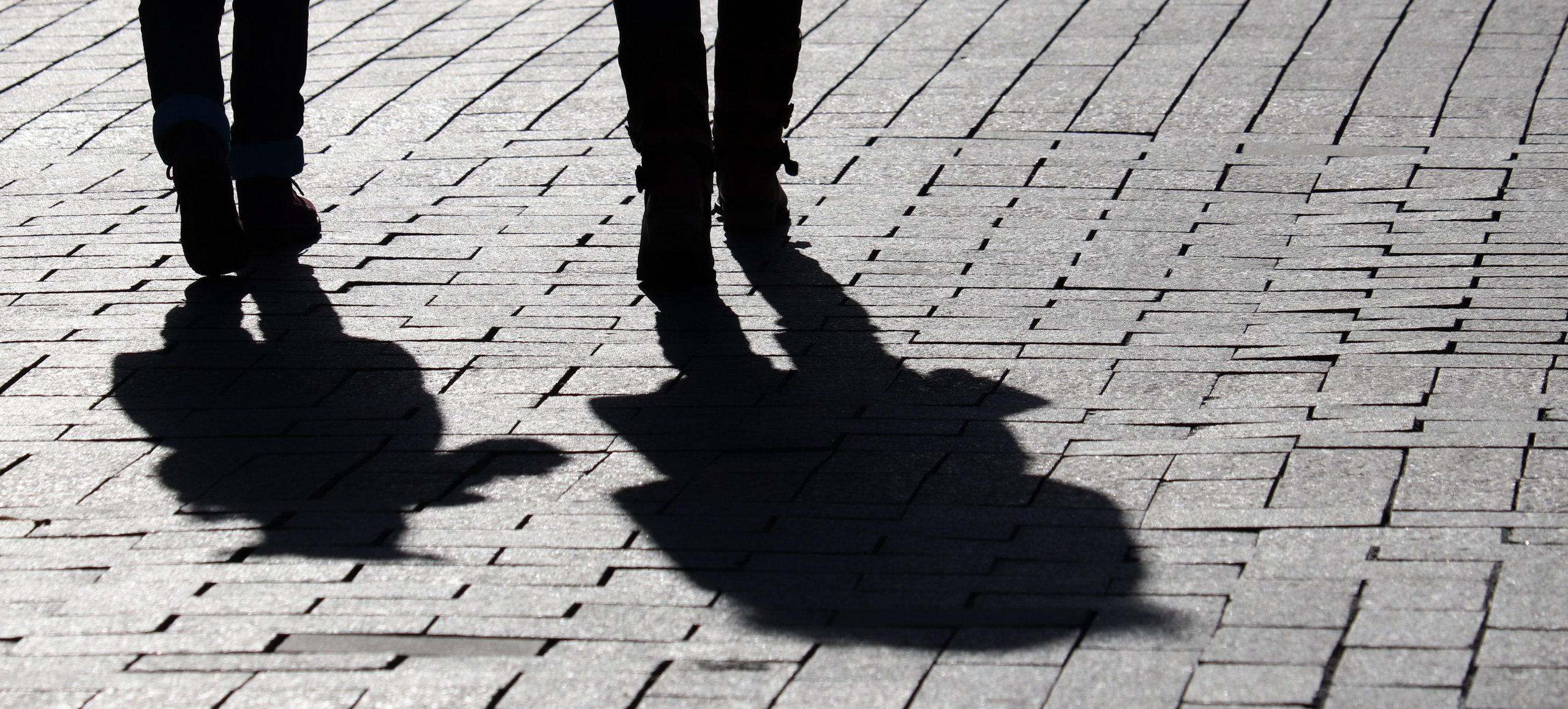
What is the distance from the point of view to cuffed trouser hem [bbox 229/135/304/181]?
16.3 ft

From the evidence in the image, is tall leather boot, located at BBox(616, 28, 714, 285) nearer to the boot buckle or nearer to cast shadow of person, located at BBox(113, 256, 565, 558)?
the boot buckle

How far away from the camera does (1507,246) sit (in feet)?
15.1

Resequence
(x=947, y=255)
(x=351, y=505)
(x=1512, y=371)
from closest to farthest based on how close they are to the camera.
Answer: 1. (x=351, y=505)
2. (x=1512, y=371)
3. (x=947, y=255)

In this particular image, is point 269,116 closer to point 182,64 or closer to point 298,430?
point 182,64

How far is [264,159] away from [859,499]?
2445 millimetres

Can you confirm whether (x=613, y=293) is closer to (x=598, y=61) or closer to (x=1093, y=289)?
(x=1093, y=289)

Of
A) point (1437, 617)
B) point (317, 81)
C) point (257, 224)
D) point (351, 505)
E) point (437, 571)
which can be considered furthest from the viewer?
point (317, 81)

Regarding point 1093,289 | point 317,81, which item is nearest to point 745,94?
point 1093,289

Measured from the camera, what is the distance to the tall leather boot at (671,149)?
4.46 metres

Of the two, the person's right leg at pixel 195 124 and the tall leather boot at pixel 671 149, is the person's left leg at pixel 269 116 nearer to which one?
the person's right leg at pixel 195 124

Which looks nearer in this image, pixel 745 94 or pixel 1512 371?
pixel 1512 371

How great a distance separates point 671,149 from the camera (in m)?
4.50

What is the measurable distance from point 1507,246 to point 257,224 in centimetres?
323

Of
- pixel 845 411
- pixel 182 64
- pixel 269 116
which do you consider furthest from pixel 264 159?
pixel 845 411
